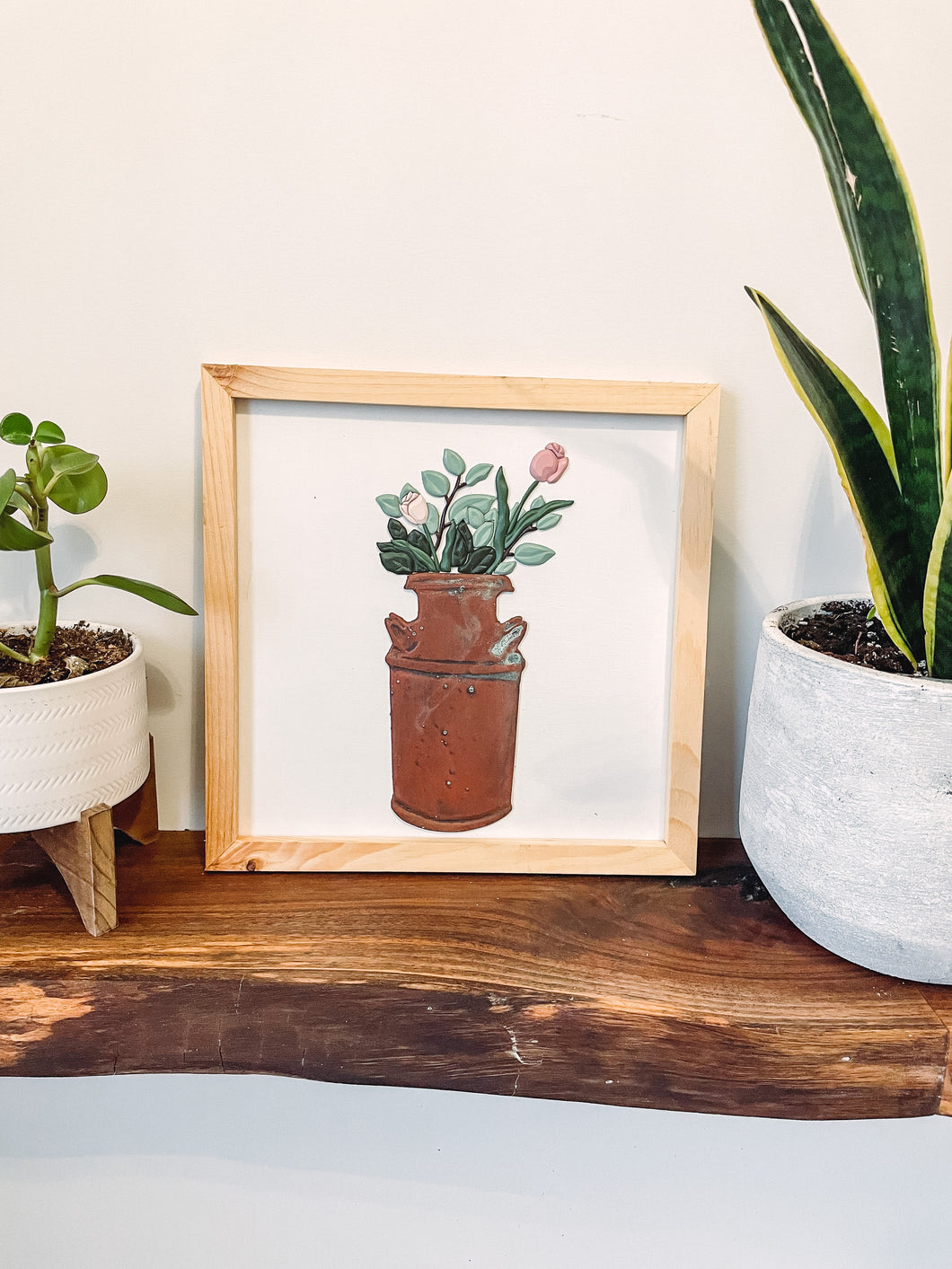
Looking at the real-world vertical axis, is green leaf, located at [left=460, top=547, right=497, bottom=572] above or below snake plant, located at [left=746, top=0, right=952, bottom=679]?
below

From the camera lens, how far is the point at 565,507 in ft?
1.84

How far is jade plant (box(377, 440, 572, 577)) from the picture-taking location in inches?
21.8

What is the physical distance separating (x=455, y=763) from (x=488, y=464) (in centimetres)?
20

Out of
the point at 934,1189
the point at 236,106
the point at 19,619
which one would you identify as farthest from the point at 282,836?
the point at 934,1189

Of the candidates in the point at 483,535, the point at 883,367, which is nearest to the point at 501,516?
the point at 483,535

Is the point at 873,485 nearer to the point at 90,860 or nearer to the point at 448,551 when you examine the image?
the point at 448,551

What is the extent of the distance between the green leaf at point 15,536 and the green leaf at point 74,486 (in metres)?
0.03

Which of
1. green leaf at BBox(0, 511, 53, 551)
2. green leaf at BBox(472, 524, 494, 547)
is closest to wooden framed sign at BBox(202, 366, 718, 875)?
green leaf at BBox(472, 524, 494, 547)

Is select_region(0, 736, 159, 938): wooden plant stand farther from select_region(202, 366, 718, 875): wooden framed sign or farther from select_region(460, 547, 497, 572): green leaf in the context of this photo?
select_region(460, 547, 497, 572): green leaf

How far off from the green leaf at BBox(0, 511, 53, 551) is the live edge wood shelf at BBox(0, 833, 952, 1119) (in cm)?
23

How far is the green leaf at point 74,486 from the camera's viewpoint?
1.62 ft

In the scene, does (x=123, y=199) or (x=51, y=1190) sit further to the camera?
(x=51, y=1190)

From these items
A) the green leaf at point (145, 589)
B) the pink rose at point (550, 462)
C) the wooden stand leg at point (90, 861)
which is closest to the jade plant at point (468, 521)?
the pink rose at point (550, 462)

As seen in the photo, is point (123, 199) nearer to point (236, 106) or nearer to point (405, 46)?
point (236, 106)
